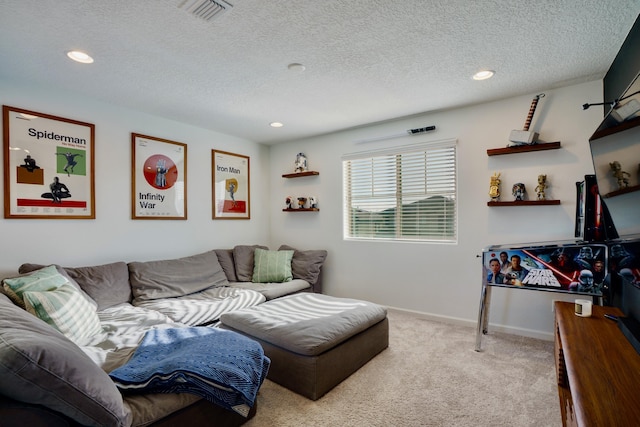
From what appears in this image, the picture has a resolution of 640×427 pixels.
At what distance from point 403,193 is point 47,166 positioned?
11.7 feet

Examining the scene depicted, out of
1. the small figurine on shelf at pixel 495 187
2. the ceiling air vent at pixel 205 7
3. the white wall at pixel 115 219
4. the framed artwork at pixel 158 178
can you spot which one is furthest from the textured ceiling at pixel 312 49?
the small figurine on shelf at pixel 495 187

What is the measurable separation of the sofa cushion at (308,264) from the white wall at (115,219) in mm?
950

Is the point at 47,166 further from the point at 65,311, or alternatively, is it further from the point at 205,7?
the point at 205,7

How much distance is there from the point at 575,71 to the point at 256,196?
385cm

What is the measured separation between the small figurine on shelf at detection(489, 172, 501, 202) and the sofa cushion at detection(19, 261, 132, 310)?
11.8 feet

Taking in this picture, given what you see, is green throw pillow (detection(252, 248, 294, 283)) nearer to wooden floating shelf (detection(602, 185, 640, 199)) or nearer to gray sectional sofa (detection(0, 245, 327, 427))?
gray sectional sofa (detection(0, 245, 327, 427))

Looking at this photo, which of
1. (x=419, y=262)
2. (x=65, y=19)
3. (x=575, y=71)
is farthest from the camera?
(x=419, y=262)

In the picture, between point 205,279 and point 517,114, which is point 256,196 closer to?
point 205,279

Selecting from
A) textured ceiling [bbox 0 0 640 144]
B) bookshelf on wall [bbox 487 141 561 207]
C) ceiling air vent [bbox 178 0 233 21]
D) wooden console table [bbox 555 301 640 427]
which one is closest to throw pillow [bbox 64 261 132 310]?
textured ceiling [bbox 0 0 640 144]

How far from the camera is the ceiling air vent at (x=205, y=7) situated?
5.61 feet

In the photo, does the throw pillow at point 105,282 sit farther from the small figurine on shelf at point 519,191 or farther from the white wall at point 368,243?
the small figurine on shelf at point 519,191

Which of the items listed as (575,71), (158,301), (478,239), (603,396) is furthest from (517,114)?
(158,301)

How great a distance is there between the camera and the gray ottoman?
2045mm

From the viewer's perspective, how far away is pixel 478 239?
3.30 meters
